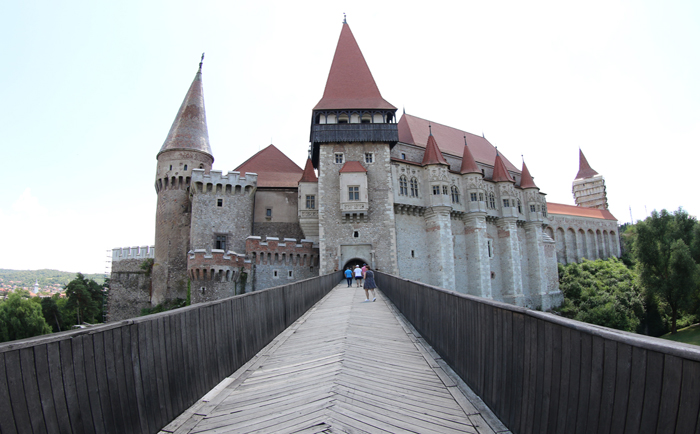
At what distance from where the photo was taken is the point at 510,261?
102 feet

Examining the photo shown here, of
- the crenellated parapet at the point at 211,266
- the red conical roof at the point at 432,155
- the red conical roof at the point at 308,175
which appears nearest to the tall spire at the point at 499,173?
the red conical roof at the point at 432,155

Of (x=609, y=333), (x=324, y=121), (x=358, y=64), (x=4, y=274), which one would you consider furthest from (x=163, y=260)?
(x=4, y=274)

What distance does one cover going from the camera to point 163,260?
87.1 ft

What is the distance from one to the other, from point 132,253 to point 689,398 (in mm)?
33289

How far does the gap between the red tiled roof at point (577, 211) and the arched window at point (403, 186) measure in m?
29.8

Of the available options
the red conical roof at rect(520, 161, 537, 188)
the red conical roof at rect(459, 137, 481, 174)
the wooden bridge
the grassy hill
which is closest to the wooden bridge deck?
the wooden bridge

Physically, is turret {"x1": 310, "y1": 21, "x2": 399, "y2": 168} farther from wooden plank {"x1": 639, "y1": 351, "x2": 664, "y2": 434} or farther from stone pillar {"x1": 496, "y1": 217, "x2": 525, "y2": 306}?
wooden plank {"x1": 639, "y1": 351, "x2": 664, "y2": 434}

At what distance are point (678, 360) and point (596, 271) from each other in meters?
48.8

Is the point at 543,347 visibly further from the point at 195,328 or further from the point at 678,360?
the point at 195,328

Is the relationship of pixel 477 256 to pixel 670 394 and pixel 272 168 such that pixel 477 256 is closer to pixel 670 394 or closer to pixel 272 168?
pixel 272 168

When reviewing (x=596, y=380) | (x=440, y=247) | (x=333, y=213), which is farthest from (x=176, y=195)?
(x=596, y=380)

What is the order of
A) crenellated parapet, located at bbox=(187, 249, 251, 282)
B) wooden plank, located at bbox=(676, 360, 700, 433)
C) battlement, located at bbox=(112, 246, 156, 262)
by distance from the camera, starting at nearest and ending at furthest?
1. wooden plank, located at bbox=(676, 360, 700, 433)
2. crenellated parapet, located at bbox=(187, 249, 251, 282)
3. battlement, located at bbox=(112, 246, 156, 262)

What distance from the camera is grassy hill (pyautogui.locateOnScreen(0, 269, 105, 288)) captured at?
159875 mm

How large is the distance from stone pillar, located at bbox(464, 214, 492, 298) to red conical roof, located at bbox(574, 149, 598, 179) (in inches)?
1825
